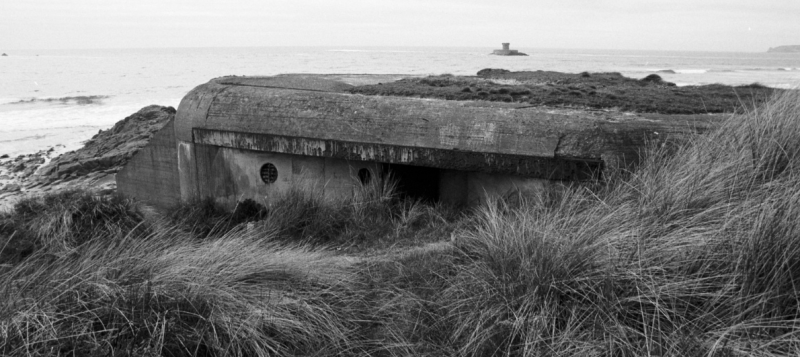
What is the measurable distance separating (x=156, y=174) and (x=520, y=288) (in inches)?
Answer: 254

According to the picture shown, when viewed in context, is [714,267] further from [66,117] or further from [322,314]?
[66,117]

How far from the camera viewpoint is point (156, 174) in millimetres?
8273

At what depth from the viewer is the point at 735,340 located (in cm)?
241

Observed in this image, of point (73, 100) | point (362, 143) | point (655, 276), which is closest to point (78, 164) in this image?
point (362, 143)

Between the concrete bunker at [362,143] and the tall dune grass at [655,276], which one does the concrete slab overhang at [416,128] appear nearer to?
the concrete bunker at [362,143]

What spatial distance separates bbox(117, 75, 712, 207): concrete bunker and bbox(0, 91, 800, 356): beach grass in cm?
112

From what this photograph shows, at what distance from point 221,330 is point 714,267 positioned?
84.4 inches

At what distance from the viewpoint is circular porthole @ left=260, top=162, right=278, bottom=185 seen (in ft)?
22.9

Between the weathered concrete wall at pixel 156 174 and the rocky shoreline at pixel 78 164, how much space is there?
310 cm

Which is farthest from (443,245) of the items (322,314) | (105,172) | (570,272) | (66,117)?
(66,117)

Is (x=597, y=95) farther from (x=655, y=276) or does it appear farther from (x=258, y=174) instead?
(x=655, y=276)

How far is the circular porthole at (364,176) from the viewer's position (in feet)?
21.6

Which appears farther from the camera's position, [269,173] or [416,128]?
[269,173]

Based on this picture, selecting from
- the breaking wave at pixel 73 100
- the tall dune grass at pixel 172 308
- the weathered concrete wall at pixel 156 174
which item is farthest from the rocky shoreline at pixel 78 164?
the breaking wave at pixel 73 100
